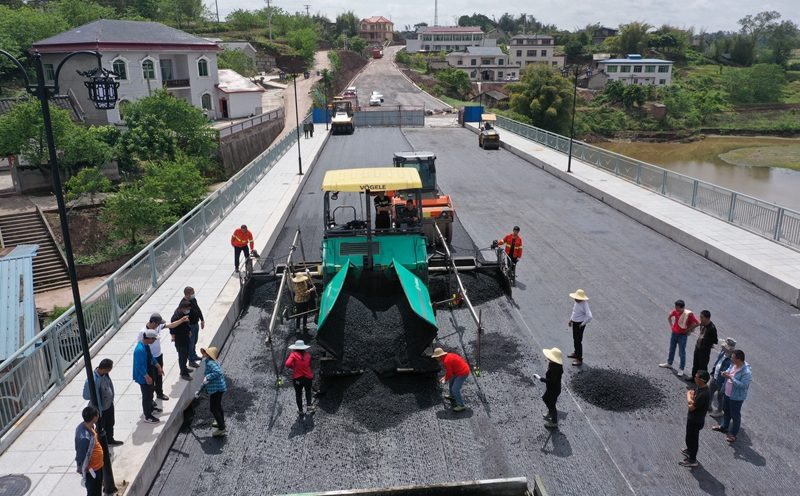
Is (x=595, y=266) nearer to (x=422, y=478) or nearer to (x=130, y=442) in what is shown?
(x=422, y=478)

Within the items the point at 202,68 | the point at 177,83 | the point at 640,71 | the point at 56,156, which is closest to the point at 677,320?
the point at 56,156

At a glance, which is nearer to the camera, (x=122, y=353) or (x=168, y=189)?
(x=122, y=353)

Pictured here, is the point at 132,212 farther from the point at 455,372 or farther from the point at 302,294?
the point at 455,372

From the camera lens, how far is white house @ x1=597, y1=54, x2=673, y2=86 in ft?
312

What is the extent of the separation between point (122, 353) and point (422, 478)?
6072 millimetres

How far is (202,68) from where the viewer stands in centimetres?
5722

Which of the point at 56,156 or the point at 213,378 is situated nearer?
the point at 56,156

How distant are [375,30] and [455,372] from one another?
17973 cm

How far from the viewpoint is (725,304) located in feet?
41.9

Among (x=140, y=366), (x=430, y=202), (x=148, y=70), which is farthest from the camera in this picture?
(x=148, y=70)

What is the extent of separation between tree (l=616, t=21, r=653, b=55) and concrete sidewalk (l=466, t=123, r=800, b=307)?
108444 mm

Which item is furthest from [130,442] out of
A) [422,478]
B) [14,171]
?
[14,171]

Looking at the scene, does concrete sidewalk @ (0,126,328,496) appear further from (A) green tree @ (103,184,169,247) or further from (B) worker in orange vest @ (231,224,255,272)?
(A) green tree @ (103,184,169,247)

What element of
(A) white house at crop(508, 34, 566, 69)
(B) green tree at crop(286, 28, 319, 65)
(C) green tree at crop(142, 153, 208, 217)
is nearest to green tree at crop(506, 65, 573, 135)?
(C) green tree at crop(142, 153, 208, 217)
